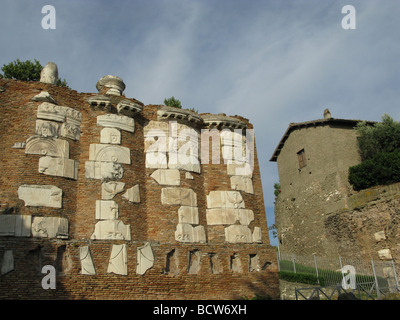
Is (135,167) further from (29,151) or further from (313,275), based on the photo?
(313,275)

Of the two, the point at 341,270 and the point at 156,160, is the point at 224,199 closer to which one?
the point at 156,160

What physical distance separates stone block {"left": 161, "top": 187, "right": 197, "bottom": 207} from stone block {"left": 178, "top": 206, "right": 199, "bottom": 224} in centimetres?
13

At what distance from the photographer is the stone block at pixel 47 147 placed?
10513mm

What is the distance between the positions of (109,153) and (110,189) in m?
1.13

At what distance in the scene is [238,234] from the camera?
39.5ft

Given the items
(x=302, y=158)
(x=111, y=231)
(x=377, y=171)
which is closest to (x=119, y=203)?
(x=111, y=231)

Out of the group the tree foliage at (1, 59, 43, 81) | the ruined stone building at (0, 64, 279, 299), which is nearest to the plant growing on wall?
the tree foliage at (1, 59, 43, 81)

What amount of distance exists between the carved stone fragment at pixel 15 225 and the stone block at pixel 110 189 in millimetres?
1986

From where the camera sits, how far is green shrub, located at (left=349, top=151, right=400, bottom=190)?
61.9 feet

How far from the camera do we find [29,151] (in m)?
10.4

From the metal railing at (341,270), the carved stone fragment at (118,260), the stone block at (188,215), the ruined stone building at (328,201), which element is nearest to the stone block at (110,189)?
the carved stone fragment at (118,260)

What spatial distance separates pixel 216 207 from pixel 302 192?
1277 centimetres

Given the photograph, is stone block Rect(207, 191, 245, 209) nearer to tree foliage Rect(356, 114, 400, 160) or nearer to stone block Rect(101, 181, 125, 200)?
stone block Rect(101, 181, 125, 200)

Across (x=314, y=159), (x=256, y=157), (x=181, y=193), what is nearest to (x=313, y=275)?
(x=256, y=157)
